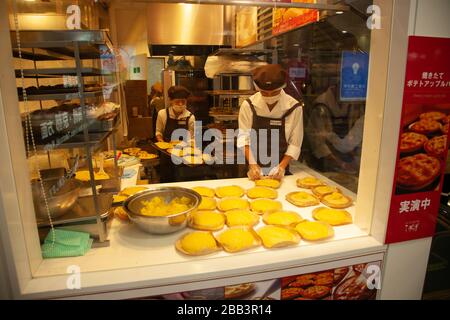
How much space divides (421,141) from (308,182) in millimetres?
760

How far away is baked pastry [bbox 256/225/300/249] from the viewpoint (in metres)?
1.22

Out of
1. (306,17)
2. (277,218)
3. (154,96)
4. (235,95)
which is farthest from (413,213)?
(154,96)

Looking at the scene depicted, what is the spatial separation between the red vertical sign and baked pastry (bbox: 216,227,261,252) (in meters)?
0.59

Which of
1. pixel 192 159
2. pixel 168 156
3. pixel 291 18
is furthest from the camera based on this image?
pixel 168 156

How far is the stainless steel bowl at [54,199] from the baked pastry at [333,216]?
1.14 meters

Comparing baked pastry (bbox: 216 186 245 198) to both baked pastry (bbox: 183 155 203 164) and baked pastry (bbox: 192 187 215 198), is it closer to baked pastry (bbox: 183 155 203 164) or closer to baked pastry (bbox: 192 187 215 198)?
baked pastry (bbox: 192 187 215 198)

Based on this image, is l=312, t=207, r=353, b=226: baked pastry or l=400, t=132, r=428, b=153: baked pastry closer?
l=400, t=132, r=428, b=153: baked pastry

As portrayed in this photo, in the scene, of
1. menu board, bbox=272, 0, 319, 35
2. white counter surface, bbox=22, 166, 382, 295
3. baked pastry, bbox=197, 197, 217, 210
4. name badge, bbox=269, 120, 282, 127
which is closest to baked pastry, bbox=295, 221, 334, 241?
white counter surface, bbox=22, 166, 382, 295

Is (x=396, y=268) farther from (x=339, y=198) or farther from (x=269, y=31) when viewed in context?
(x=269, y=31)

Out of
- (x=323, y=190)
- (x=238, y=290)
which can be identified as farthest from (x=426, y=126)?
(x=238, y=290)

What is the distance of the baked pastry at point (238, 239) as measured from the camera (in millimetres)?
1193

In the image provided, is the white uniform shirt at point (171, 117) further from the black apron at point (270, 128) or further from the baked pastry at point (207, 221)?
the baked pastry at point (207, 221)

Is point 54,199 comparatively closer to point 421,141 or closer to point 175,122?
point 421,141

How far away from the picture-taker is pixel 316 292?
4.09 feet
